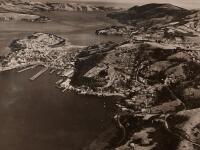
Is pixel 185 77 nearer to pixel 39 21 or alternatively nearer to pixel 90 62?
pixel 90 62

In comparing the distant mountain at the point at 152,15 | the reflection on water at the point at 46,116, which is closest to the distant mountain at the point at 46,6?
the distant mountain at the point at 152,15

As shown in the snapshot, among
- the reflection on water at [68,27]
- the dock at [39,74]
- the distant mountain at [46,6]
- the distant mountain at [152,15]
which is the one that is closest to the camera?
the dock at [39,74]

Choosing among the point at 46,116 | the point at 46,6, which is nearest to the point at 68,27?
the point at 46,6

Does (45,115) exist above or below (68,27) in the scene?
below

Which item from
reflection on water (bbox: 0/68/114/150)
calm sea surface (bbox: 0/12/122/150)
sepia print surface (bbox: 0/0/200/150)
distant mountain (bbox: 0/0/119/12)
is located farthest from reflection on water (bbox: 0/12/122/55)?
reflection on water (bbox: 0/68/114/150)

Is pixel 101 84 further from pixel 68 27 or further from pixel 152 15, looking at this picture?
pixel 152 15

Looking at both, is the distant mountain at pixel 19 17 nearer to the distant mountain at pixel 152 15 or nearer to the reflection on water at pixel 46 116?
the distant mountain at pixel 152 15

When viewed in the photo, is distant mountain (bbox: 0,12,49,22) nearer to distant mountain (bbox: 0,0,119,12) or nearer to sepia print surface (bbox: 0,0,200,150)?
sepia print surface (bbox: 0,0,200,150)

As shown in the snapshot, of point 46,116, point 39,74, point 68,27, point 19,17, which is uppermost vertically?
point 19,17
